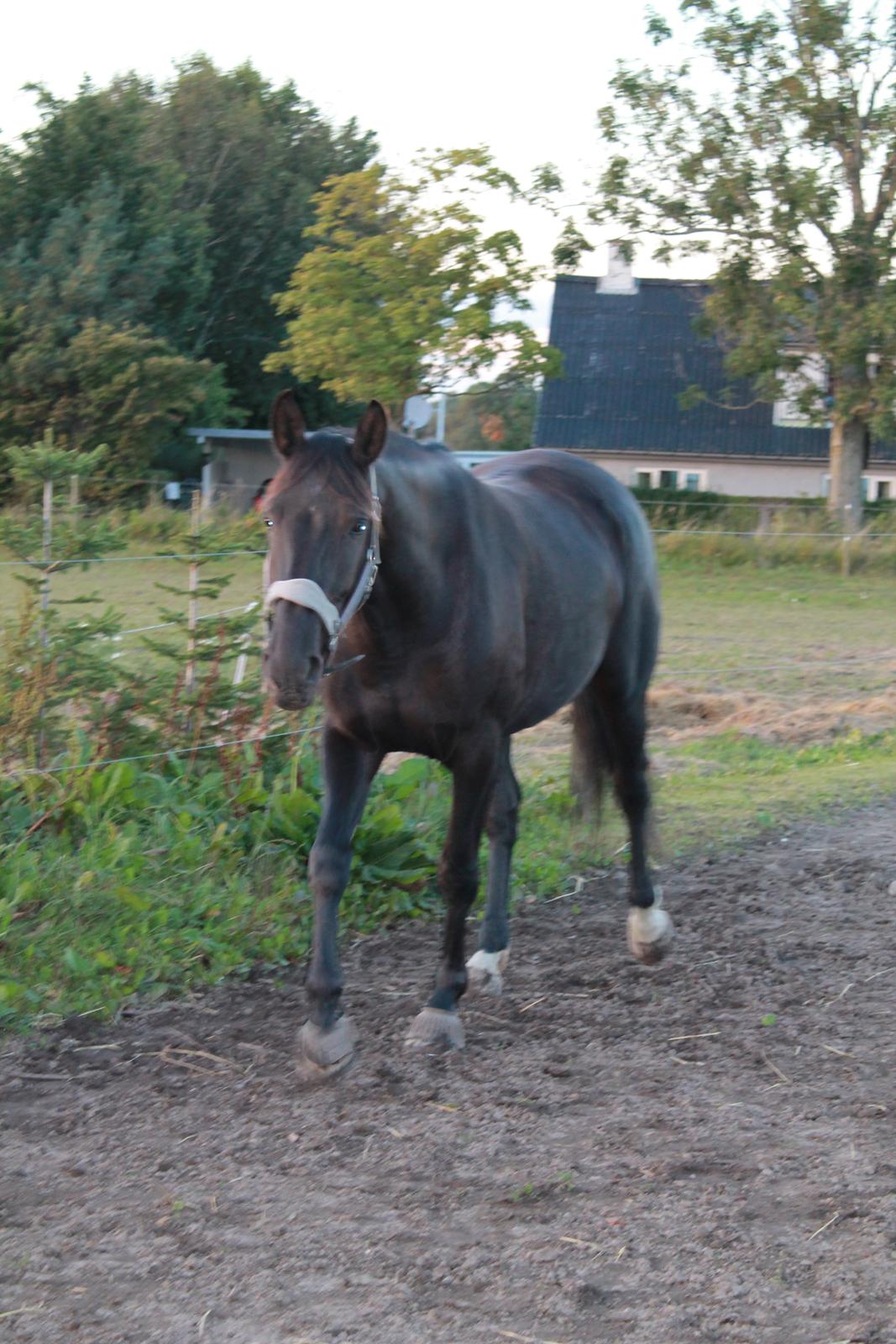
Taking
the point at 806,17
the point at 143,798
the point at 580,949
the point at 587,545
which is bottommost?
the point at 580,949

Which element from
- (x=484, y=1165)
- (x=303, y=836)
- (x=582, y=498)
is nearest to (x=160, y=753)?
(x=303, y=836)

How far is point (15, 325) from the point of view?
30.7m

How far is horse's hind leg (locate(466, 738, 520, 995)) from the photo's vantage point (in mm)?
4691

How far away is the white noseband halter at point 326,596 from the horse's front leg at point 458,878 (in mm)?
715

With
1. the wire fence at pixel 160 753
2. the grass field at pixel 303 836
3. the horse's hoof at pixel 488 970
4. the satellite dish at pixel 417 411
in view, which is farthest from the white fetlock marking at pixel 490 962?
the satellite dish at pixel 417 411

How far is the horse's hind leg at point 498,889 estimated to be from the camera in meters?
4.69

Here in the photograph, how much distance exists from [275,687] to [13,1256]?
135cm

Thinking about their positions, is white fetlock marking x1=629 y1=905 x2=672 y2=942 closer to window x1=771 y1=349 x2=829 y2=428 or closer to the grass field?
the grass field

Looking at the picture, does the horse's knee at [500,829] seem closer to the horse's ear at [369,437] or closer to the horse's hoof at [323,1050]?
the horse's hoof at [323,1050]

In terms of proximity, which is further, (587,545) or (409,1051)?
(587,545)

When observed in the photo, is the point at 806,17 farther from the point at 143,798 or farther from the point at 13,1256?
the point at 13,1256

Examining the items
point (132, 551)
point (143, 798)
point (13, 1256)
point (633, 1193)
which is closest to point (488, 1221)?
point (633, 1193)

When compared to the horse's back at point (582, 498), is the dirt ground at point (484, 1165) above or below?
below

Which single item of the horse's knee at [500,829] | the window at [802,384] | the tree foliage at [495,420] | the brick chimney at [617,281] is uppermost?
the brick chimney at [617,281]
